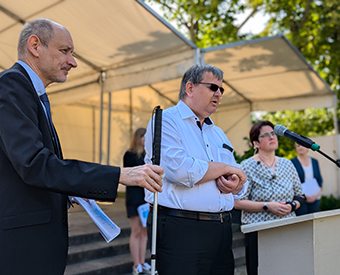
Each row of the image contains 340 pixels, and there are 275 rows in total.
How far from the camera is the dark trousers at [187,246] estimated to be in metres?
2.39

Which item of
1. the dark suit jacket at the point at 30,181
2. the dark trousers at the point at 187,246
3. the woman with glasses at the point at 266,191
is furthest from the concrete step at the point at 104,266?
the dark suit jacket at the point at 30,181

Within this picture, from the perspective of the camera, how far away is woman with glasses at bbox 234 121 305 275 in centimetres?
333

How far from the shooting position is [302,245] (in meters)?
2.29

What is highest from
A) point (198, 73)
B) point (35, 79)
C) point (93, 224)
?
point (198, 73)

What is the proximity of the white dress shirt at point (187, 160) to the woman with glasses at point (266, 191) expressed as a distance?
81 cm

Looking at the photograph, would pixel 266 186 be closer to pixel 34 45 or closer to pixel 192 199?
pixel 192 199

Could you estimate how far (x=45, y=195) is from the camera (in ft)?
5.41

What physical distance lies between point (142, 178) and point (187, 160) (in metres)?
0.81

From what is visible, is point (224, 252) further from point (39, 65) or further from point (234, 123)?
point (234, 123)

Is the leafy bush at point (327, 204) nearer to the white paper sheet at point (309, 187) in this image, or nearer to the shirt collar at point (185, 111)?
the white paper sheet at point (309, 187)

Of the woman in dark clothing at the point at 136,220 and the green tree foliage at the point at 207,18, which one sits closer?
the woman in dark clothing at the point at 136,220

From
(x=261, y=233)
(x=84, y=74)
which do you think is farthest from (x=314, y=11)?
(x=261, y=233)

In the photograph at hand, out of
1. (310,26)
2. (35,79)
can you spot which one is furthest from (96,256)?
(310,26)

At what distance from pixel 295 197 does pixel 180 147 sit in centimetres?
165
